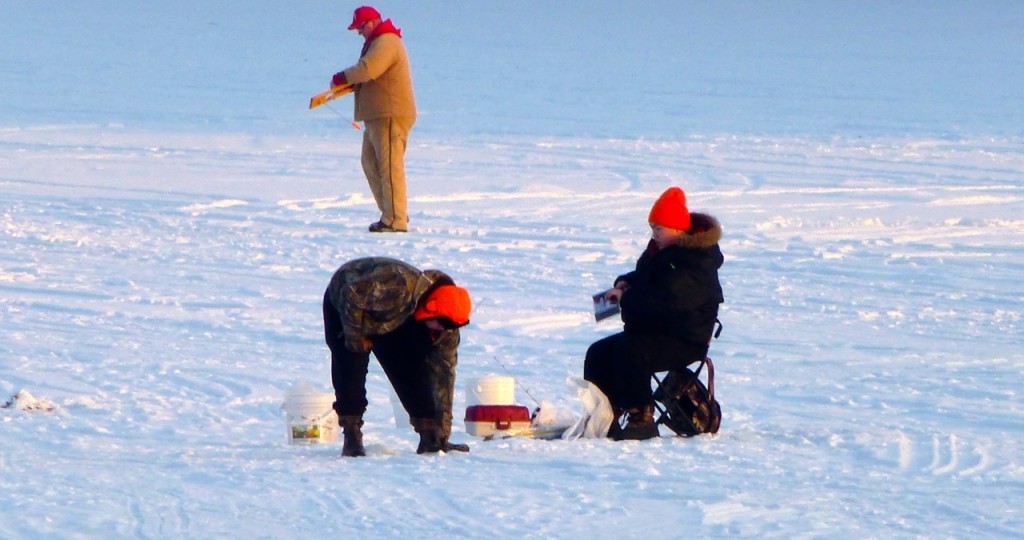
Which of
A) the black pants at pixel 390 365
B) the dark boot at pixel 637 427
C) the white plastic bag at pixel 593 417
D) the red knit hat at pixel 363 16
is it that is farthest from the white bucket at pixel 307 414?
the red knit hat at pixel 363 16

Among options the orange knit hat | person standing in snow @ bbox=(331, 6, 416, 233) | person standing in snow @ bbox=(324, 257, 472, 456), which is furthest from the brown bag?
person standing in snow @ bbox=(331, 6, 416, 233)

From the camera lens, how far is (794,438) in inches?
211

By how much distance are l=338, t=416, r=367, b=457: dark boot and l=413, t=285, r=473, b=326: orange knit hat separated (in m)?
0.40

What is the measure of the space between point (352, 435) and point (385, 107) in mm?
4820

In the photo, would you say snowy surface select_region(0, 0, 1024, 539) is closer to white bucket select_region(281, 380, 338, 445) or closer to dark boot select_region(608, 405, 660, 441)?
white bucket select_region(281, 380, 338, 445)

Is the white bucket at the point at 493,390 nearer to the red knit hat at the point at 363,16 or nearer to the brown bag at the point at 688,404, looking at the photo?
the brown bag at the point at 688,404

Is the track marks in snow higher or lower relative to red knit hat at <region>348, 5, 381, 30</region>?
lower

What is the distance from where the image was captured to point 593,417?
5379 millimetres

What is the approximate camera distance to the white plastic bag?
211 inches

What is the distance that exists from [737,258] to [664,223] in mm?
4178

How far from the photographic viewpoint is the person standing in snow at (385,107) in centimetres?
955

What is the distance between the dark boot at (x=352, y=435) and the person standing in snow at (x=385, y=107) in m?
4.63

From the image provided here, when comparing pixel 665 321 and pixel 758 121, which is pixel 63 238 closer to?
pixel 665 321

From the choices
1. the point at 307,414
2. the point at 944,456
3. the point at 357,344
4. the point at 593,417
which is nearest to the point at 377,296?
the point at 357,344
